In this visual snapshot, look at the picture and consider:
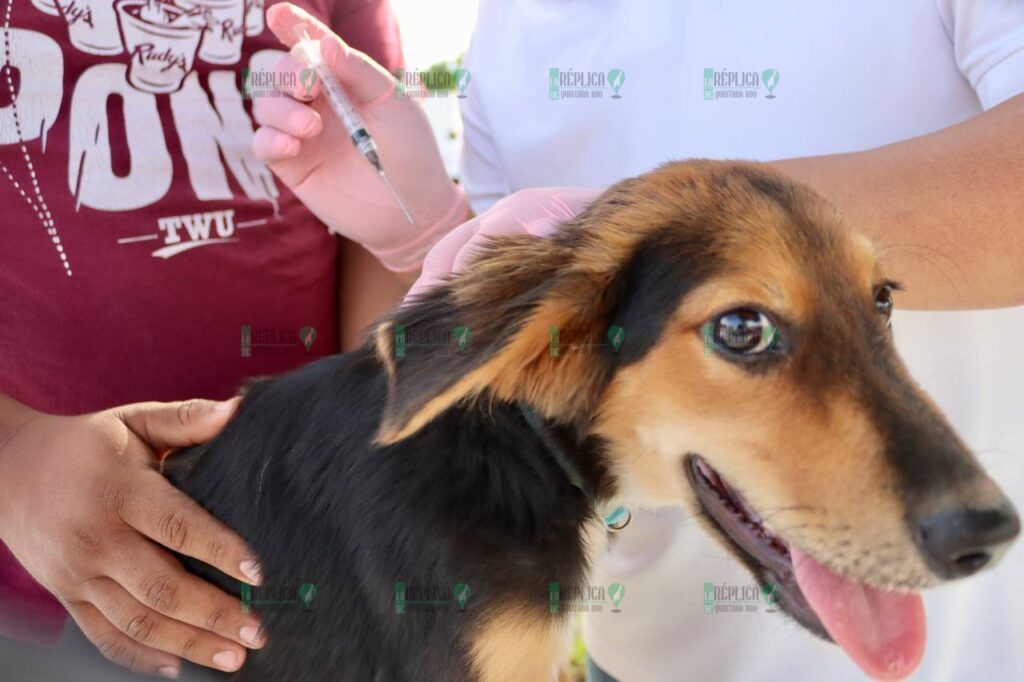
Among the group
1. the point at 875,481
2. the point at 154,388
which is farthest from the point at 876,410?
the point at 154,388

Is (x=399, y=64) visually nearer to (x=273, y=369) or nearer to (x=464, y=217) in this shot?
(x=464, y=217)

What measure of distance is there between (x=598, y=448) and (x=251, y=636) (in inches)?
36.5

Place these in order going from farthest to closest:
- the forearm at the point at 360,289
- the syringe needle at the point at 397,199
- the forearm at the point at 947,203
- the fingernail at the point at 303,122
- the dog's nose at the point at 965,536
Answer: the forearm at the point at 360,289 < the syringe needle at the point at 397,199 < the fingernail at the point at 303,122 < the forearm at the point at 947,203 < the dog's nose at the point at 965,536

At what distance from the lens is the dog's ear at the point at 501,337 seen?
63.3 inches

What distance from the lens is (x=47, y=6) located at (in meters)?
2.34

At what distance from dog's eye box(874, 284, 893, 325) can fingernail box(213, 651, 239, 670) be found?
1.66m

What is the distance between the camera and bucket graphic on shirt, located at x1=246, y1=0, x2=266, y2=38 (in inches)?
104

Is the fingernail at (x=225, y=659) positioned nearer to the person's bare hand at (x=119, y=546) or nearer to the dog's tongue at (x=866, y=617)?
the person's bare hand at (x=119, y=546)
